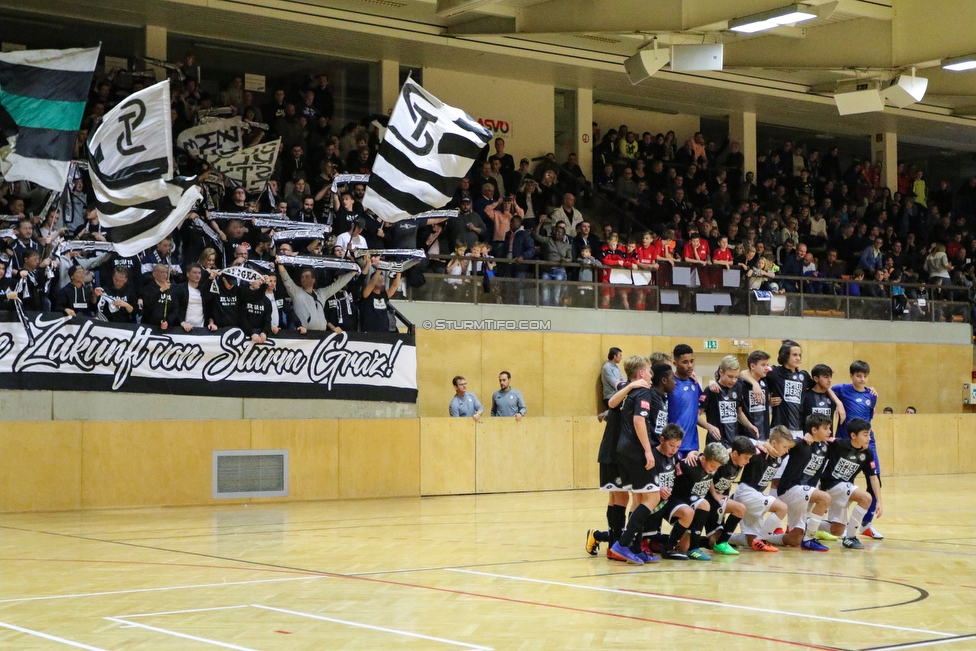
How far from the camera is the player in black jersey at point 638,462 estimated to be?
11.4 metres

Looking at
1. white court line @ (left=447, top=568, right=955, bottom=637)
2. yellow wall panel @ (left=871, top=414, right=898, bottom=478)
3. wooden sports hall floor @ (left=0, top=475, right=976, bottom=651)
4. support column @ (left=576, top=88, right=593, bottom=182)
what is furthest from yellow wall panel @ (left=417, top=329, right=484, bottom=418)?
white court line @ (left=447, top=568, right=955, bottom=637)

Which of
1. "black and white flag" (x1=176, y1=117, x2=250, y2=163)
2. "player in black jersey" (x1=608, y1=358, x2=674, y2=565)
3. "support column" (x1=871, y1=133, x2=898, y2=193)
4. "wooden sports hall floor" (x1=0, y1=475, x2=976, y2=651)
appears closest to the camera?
"wooden sports hall floor" (x1=0, y1=475, x2=976, y2=651)

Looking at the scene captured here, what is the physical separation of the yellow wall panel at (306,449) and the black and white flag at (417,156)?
3.79 meters

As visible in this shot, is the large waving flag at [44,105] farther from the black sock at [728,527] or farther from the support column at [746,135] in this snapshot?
the support column at [746,135]

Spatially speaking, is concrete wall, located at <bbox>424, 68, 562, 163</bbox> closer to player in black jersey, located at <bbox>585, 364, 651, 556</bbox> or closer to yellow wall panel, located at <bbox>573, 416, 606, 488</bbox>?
yellow wall panel, located at <bbox>573, 416, 606, 488</bbox>

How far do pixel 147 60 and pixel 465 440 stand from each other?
889cm

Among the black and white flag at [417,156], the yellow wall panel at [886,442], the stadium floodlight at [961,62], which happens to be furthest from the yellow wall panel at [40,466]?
the stadium floodlight at [961,62]

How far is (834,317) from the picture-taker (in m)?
28.2

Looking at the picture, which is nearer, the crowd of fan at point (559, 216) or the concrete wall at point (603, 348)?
the crowd of fan at point (559, 216)

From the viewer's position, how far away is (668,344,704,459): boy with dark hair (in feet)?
40.3

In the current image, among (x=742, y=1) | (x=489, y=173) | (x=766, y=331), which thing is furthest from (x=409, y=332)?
(x=766, y=331)

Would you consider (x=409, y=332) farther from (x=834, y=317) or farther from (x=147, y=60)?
(x=834, y=317)

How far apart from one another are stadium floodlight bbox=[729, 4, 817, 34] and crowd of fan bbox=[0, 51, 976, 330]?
522 cm

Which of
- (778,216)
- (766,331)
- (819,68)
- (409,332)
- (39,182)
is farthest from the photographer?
(778,216)
